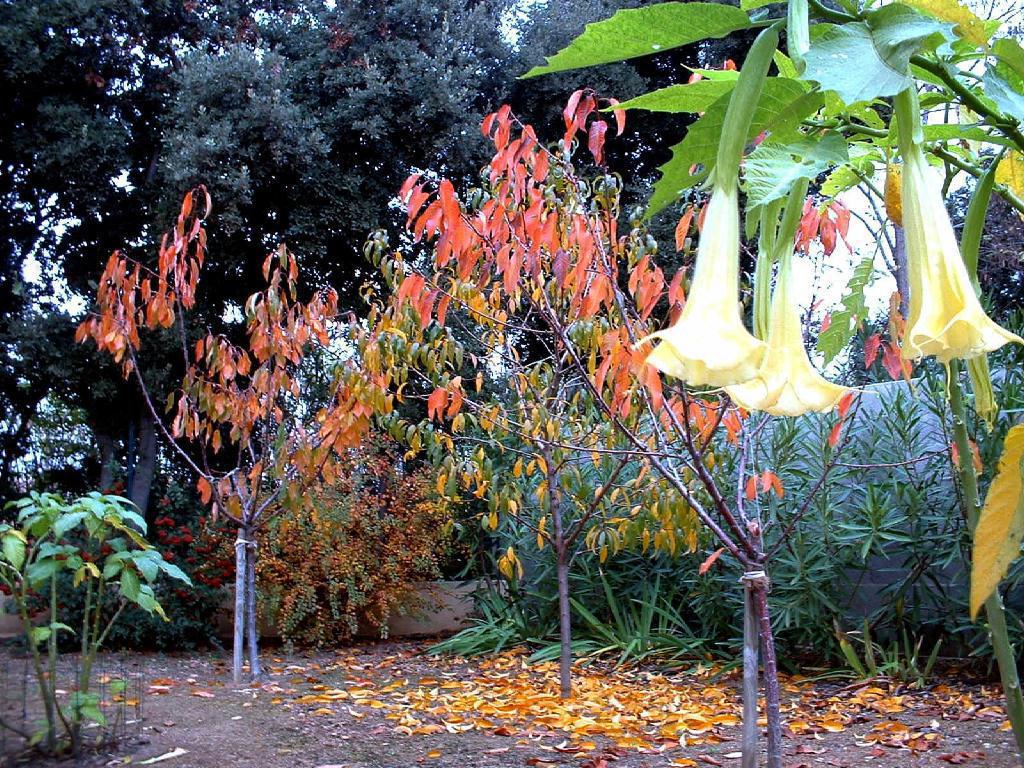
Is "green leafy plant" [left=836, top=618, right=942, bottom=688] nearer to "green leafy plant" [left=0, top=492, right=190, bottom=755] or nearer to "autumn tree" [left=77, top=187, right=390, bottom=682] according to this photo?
"autumn tree" [left=77, top=187, right=390, bottom=682]

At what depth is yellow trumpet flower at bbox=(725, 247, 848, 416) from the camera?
0.40 m

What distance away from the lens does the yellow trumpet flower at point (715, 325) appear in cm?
34

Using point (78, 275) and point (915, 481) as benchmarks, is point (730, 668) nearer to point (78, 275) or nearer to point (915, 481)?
point (915, 481)

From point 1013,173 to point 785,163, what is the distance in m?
0.29

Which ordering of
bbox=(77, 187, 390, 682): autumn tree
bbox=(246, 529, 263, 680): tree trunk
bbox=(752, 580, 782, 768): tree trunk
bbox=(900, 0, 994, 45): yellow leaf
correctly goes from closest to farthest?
bbox=(900, 0, 994, 45): yellow leaf, bbox=(752, 580, 782, 768): tree trunk, bbox=(77, 187, 390, 682): autumn tree, bbox=(246, 529, 263, 680): tree trunk

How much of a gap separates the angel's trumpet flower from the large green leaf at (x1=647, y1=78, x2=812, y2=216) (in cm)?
5

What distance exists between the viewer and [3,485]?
26.3 ft

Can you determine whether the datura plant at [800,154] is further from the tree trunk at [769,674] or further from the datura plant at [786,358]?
the tree trunk at [769,674]

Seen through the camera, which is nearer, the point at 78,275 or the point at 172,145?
the point at 172,145

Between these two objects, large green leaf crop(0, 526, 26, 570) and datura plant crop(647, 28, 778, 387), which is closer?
datura plant crop(647, 28, 778, 387)

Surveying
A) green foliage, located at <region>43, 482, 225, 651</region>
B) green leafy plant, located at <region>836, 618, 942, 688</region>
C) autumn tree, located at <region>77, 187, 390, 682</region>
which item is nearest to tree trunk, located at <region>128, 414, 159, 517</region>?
green foliage, located at <region>43, 482, 225, 651</region>

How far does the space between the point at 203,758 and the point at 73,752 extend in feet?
1.49

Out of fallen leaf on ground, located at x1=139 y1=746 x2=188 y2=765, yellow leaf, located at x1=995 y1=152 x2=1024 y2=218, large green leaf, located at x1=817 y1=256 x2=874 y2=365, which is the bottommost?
fallen leaf on ground, located at x1=139 y1=746 x2=188 y2=765

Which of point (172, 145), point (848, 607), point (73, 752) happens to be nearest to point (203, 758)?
point (73, 752)
